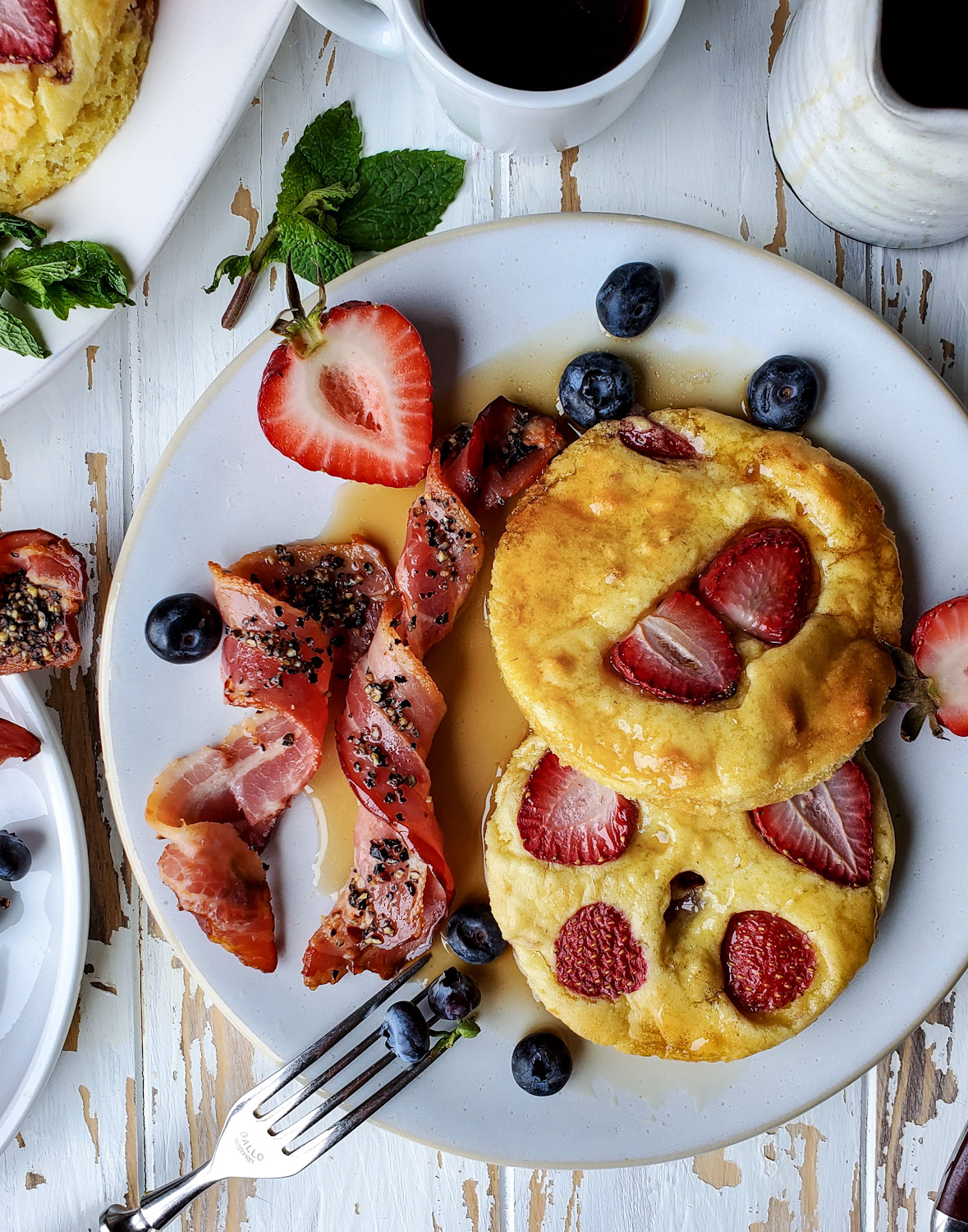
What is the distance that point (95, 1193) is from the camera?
6.91 feet

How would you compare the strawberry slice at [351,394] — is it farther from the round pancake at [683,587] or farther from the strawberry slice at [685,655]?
the strawberry slice at [685,655]

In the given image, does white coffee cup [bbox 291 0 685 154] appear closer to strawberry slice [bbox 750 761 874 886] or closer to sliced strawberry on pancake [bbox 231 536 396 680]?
sliced strawberry on pancake [bbox 231 536 396 680]

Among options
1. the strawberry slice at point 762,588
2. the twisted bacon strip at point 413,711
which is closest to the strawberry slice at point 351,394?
the twisted bacon strip at point 413,711

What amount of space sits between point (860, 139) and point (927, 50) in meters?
0.17

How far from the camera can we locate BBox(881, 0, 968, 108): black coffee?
5.19 feet

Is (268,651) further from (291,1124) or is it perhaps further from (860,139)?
(860,139)

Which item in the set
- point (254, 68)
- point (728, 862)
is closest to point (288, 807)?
point (728, 862)

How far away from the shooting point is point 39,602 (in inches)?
75.6

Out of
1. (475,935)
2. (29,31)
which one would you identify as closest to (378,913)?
(475,935)

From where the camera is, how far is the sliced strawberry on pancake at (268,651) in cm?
180

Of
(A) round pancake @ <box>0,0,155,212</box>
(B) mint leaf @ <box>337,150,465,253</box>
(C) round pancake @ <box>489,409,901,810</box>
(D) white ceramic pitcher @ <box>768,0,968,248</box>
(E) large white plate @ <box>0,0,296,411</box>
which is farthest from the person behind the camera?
(B) mint leaf @ <box>337,150,465,253</box>

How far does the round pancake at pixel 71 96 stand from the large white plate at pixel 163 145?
0.8 inches

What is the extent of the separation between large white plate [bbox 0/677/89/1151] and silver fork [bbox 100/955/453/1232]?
15.0 inches

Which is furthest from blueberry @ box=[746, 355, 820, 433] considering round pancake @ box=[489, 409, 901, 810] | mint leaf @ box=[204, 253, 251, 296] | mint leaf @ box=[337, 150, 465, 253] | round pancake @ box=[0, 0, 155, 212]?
round pancake @ box=[0, 0, 155, 212]
